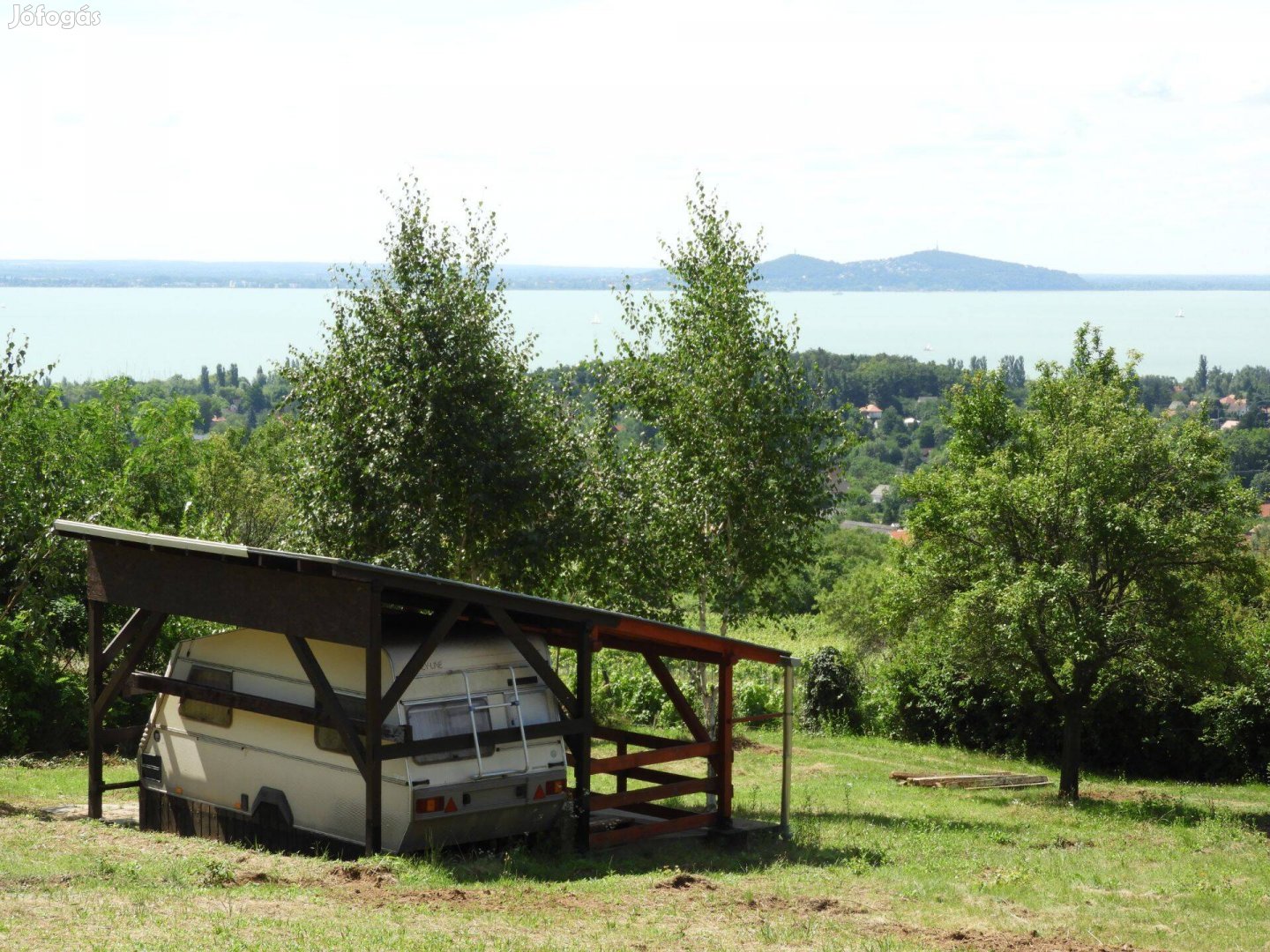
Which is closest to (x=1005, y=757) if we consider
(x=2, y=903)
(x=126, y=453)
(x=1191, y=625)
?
(x=1191, y=625)

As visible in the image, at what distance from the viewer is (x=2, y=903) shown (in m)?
9.95

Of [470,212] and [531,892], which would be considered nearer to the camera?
[531,892]

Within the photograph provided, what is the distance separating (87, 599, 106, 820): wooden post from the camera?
1580 cm

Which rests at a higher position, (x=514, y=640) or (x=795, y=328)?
(x=795, y=328)

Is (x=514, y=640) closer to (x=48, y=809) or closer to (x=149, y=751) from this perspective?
(x=149, y=751)

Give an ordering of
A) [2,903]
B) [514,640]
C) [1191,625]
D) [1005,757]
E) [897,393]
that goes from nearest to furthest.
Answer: [2,903] < [514,640] < [1191,625] < [1005,757] < [897,393]

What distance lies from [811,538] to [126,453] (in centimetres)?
3113

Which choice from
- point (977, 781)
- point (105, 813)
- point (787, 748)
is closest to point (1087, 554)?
point (977, 781)

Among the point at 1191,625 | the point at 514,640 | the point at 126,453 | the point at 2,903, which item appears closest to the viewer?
the point at 2,903

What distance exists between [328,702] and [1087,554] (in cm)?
1477

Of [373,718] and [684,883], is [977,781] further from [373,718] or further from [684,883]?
[373,718]

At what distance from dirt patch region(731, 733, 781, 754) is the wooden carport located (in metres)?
12.7

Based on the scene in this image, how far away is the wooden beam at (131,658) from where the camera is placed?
50.1 feet

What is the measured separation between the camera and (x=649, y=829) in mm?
15164
